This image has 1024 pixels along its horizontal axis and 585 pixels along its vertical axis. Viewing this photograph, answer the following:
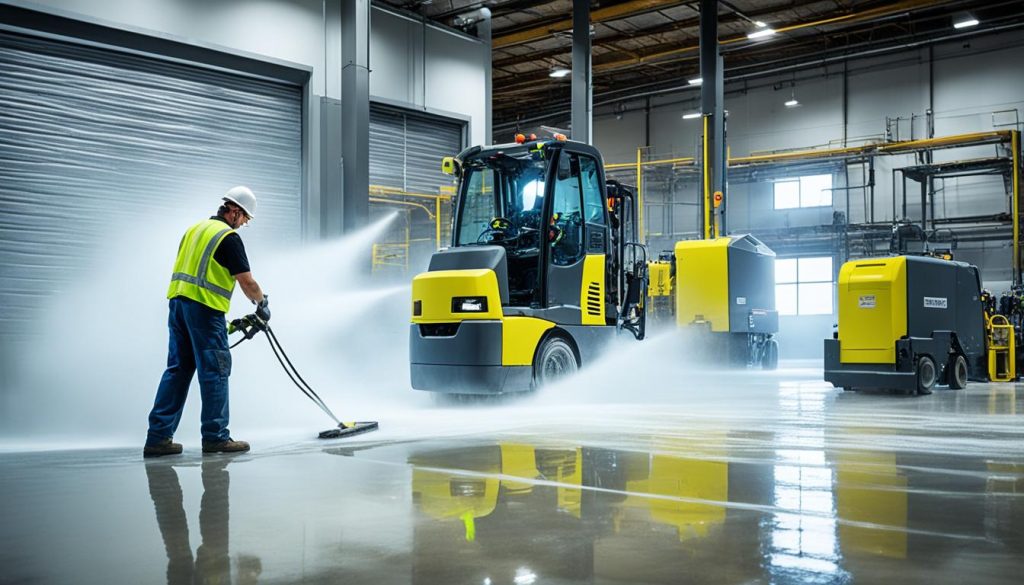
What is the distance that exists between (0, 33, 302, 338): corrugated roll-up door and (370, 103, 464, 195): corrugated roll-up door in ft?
5.08

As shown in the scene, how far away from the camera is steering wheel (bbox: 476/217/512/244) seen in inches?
368

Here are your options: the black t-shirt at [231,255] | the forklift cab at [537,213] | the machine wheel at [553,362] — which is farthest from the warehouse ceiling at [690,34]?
the black t-shirt at [231,255]

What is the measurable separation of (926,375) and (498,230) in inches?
230

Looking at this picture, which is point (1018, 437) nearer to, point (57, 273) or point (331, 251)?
point (331, 251)

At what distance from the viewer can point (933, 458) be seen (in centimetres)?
532

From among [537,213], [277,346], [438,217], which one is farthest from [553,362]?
[438,217]

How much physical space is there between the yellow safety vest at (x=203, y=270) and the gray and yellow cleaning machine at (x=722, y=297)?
35.4 ft

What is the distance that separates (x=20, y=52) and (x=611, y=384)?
809 cm

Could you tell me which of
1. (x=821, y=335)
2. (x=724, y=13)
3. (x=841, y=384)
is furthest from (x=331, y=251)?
A: (x=821, y=335)

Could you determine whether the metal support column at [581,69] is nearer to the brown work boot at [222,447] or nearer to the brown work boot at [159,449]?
the brown work boot at [222,447]

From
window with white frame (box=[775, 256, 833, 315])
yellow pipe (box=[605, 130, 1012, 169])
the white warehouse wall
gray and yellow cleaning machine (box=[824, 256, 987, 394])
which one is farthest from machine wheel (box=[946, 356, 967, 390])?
window with white frame (box=[775, 256, 833, 315])

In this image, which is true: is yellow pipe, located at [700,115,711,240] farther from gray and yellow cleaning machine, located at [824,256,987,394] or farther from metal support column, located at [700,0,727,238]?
gray and yellow cleaning machine, located at [824,256,987,394]

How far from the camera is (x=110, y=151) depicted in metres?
10.6

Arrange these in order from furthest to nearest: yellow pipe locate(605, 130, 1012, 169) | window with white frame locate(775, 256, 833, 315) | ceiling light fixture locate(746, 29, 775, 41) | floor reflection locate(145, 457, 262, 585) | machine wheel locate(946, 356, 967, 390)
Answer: window with white frame locate(775, 256, 833, 315) < yellow pipe locate(605, 130, 1012, 169) < ceiling light fixture locate(746, 29, 775, 41) < machine wheel locate(946, 356, 967, 390) < floor reflection locate(145, 457, 262, 585)
